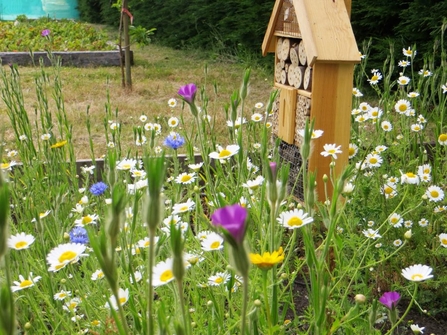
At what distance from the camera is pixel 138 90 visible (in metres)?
5.55

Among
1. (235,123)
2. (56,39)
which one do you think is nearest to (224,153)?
(235,123)

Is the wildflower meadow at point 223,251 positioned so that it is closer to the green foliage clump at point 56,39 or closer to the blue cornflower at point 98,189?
the blue cornflower at point 98,189

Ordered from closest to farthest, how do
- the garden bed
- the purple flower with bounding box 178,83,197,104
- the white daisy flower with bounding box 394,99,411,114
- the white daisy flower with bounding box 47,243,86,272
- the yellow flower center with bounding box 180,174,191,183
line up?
the white daisy flower with bounding box 47,243,86,272 < the purple flower with bounding box 178,83,197,104 < the yellow flower center with bounding box 180,174,191,183 < the white daisy flower with bounding box 394,99,411,114 < the garden bed

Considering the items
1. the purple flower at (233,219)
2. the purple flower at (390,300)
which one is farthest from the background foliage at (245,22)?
the purple flower at (233,219)

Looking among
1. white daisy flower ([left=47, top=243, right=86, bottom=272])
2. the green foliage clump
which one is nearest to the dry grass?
the green foliage clump

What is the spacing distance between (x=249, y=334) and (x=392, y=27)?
4368 millimetres

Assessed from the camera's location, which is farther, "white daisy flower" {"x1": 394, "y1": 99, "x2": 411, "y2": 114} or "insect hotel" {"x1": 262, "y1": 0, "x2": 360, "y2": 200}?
"white daisy flower" {"x1": 394, "y1": 99, "x2": 411, "y2": 114}

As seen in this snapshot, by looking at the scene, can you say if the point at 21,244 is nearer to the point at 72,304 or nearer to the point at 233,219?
the point at 72,304

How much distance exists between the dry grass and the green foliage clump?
956 mm

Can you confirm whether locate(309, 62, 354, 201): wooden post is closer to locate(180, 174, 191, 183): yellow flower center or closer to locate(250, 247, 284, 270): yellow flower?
locate(180, 174, 191, 183): yellow flower center

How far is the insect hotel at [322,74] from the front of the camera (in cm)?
212

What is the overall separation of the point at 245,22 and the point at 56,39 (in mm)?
3582

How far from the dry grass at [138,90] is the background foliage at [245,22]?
1.24 ft

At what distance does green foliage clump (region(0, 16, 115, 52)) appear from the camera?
321 inches
